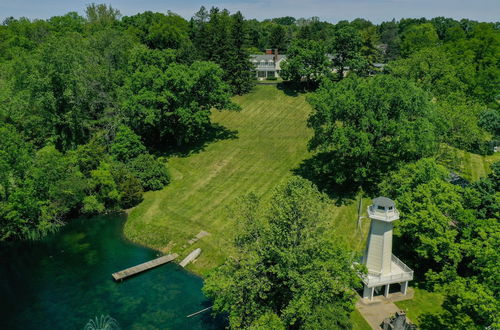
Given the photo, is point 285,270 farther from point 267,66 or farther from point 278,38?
point 278,38

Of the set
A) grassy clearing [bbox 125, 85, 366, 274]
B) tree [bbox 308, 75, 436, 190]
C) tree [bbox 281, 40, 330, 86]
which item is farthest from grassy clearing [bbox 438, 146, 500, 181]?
tree [bbox 281, 40, 330, 86]

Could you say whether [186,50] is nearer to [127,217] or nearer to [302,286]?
[127,217]

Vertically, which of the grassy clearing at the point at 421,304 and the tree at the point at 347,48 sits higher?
the tree at the point at 347,48

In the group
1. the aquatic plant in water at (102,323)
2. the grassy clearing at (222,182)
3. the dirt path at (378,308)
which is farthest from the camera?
the grassy clearing at (222,182)

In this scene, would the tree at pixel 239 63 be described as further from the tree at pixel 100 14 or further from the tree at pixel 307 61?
the tree at pixel 100 14

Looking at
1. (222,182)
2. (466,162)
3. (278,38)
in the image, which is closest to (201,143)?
(222,182)

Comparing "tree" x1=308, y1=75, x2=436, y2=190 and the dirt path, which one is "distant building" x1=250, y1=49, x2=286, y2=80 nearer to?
"tree" x1=308, y1=75, x2=436, y2=190

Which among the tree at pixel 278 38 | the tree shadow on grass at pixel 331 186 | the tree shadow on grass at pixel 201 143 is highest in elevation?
the tree at pixel 278 38

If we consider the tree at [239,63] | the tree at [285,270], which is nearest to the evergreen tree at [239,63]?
the tree at [239,63]
